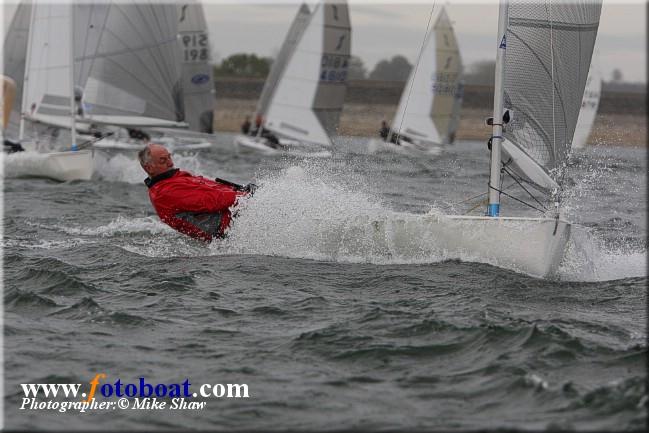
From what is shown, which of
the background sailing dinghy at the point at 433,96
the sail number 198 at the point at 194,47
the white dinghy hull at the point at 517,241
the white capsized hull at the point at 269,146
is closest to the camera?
the white dinghy hull at the point at 517,241

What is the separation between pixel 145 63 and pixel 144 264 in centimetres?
1227

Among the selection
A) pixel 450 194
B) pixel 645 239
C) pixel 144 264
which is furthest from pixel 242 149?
pixel 144 264

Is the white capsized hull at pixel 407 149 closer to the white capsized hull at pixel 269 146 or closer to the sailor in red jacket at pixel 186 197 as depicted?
the white capsized hull at pixel 269 146

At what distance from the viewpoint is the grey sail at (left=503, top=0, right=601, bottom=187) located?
22.6ft

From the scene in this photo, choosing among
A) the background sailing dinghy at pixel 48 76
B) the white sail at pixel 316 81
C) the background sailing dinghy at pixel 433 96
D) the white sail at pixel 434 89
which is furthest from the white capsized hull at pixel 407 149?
the background sailing dinghy at pixel 48 76

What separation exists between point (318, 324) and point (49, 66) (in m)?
12.9

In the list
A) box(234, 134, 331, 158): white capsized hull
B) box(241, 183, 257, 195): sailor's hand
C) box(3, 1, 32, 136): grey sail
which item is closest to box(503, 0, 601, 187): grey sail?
box(241, 183, 257, 195): sailor's hand

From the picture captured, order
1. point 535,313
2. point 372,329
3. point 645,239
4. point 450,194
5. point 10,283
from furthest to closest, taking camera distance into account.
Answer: point 450,194 < point 645,239 < point 10,283 < point 535,313 < point 372,329

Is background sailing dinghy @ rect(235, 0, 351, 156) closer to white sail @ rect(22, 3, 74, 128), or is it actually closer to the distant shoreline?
white sail @ rect(22, 3, 74, 128)

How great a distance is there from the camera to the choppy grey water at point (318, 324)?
3.65m

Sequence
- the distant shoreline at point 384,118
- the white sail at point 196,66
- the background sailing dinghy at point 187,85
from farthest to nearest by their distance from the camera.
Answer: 1. the distant shoreline at point 384,118
2. the white sail at point 196,66
3. the background sailing dinghy at point 187,85

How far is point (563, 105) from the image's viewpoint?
7188mm

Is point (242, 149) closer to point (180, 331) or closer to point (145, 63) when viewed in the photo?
point (145, 63)

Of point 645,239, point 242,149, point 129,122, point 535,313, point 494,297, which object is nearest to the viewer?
point 535,313
